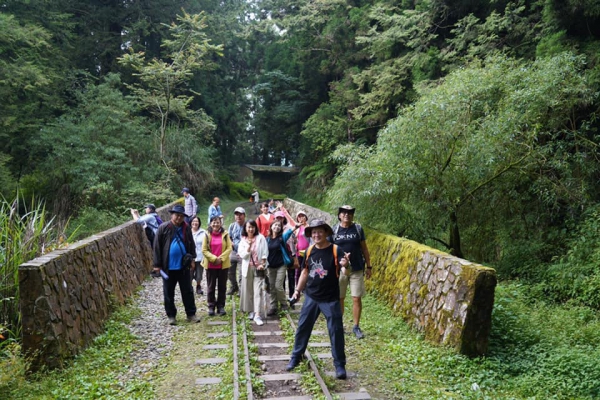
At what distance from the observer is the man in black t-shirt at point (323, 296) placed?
5125 mm

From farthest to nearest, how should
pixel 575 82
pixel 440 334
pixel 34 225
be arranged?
pixel 575 82 → pixel 34 225 → pixel 440 334

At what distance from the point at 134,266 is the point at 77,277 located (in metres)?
3.86

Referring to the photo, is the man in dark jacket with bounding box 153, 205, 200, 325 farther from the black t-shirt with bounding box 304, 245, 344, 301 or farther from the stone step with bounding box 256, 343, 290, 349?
the black t-shirt with bounding box 304, 245, 344, 301

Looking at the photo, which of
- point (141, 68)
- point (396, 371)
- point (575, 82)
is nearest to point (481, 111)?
point (575, 82)

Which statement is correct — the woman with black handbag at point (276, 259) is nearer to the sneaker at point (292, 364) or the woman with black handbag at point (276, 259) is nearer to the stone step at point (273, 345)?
the stone step at point (273, 345)

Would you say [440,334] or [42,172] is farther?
[42,172]

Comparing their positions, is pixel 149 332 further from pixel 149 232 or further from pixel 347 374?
pixel 149 232

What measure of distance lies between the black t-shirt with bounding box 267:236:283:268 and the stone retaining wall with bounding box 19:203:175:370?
2924mm

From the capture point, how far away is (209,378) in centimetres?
517

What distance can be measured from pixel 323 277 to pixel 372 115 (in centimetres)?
1553

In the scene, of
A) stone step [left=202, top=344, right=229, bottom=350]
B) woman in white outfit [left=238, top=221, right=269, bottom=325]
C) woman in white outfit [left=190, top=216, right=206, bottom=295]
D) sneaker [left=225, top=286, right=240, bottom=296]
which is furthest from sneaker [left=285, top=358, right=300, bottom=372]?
sneaker [left=225, top=286, right=240, bottom=296]

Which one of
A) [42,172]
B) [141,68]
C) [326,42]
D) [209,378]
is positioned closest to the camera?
[209,378]

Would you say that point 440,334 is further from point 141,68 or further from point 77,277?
point 141,68

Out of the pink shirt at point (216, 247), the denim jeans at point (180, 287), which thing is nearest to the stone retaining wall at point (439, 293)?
the pink shirt at point (216, 247)
